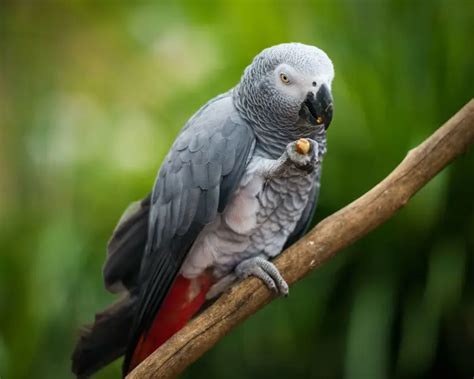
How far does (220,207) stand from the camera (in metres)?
1.15

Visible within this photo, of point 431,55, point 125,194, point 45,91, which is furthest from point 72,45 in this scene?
point 431,55

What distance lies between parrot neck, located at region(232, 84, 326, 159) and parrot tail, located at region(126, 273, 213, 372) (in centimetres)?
29

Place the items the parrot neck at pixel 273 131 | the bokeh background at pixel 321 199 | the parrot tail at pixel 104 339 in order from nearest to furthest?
the parrot neck at pixel 273 131
the parrot tail at pixel 104 339
the bokeh background at pixel 321 199

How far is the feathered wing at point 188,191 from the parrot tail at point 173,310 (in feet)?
0.20

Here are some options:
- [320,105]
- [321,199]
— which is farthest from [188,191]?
[321,199]

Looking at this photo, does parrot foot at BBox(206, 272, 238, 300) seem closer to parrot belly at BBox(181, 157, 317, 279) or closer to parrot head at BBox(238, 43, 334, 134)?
parrot belly at BBox(181, 157, 317, 279)

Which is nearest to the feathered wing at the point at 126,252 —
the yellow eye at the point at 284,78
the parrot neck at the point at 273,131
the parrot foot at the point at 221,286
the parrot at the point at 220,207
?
the parrot at the point at 220,207

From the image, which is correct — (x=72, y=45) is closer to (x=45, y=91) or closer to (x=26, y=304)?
(x=45, y=91)

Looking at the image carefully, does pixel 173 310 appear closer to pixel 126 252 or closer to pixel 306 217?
pixel 126 252

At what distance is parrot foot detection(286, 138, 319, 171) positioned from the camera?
1023mm

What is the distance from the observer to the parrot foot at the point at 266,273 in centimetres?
116

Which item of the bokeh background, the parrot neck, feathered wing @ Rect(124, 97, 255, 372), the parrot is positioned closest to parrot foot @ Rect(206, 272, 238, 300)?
the parrot

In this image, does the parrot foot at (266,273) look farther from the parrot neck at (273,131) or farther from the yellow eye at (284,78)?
the yellow eye at (284,78)

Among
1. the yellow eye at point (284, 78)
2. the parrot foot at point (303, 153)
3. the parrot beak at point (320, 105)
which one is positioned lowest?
the parrot foot at point (303, 153)
